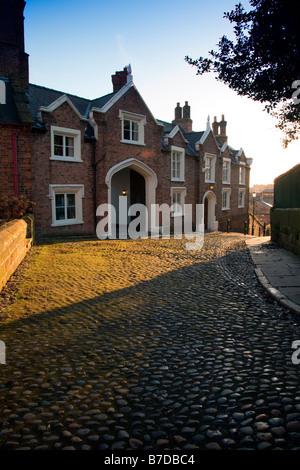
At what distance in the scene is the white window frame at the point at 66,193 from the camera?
15352 millimetres

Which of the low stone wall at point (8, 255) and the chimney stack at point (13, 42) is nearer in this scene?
the low stone wall at point (8, 255)

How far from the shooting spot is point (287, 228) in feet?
39.5

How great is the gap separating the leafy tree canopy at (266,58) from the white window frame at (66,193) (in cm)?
839

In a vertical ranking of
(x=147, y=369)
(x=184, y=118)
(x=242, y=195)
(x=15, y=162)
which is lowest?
(x=147, y=369)

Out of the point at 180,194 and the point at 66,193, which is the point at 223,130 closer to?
the point at 180,194

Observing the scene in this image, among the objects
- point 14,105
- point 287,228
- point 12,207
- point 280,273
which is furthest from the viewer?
point 14,105

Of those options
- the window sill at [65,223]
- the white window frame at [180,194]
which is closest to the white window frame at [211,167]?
the white window frame at [180,194]

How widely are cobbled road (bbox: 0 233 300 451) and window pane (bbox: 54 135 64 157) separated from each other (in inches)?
409

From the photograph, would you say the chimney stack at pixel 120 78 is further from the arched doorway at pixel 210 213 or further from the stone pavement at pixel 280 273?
the stone pavement at pixel 280 273

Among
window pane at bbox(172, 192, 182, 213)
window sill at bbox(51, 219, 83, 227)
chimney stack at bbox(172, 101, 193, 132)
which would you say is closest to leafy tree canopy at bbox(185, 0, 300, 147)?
window sill at bbox(51, 219, 83, 227)

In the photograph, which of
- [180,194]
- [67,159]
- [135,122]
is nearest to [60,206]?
[67,159]

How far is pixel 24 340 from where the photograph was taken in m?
4.16

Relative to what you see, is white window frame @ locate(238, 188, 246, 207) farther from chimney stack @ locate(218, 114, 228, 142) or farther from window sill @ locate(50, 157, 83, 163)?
window sill @ locate(50, 157, 83, 163)

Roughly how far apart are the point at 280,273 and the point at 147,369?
569 cm
